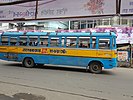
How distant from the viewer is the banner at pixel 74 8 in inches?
121

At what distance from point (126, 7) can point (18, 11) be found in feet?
4.80

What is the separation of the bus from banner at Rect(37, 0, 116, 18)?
41.2ft

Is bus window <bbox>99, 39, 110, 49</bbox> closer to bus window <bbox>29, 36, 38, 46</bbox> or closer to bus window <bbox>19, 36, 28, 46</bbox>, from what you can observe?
bus window <bbox>29, 36, 38, 46</bbox>

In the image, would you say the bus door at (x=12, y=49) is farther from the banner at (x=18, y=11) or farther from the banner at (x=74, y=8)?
the banner at (x=74, y=8)

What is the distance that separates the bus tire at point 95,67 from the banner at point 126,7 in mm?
13066

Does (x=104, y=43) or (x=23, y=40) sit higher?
(x=23, y=40)

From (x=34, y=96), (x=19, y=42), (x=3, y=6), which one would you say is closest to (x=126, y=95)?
(x=34, y=96)

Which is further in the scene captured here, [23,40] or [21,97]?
[23,40]

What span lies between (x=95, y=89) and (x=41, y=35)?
881 cm

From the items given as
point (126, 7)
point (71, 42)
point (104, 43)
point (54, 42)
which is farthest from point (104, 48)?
point (126, 7)

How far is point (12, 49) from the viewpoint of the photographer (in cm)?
1909

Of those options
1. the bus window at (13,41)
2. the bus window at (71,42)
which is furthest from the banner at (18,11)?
the bus window at (13,41)

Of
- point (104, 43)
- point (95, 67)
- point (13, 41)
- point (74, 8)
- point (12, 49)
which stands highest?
point (74, 8)

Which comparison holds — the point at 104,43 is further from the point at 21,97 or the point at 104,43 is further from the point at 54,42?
the point at 21,97
